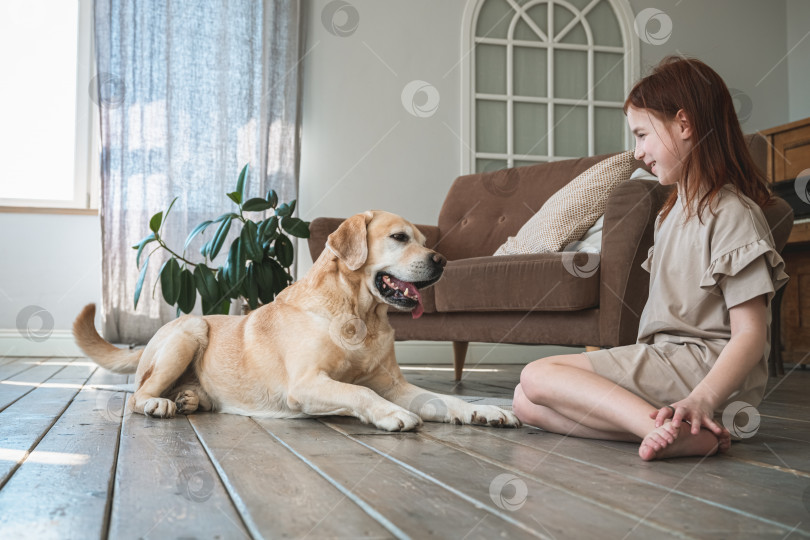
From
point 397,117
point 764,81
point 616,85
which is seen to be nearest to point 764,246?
point 397,117

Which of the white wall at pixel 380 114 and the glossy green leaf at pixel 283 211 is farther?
the white wall at pixel 380 114

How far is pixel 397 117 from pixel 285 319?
303cm

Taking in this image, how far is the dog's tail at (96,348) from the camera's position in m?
2.12

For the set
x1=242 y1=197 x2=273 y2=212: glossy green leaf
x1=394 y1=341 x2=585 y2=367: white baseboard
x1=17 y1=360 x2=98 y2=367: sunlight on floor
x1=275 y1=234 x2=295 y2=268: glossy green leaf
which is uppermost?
x1=242 y1=197 x2=273 y2=212: glossy green leaf

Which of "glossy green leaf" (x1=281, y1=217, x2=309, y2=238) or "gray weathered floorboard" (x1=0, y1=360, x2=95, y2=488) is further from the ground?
"glossy green leaf" (x1=281, y1=217, x2=309, y2=238)

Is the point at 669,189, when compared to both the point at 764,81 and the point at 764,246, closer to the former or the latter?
the point at 764,246

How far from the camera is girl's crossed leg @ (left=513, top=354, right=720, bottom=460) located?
1226 millimetres

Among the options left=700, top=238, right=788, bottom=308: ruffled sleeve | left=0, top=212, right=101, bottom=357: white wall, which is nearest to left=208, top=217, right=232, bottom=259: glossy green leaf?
left=0, top=212, right=101, bottom=357: white wall

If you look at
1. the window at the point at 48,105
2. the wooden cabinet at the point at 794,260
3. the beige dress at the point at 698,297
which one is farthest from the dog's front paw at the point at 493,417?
the window at the point at 48,105

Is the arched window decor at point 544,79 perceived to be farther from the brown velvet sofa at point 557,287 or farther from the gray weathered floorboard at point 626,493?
the gray weathered floorboard at point 626,493

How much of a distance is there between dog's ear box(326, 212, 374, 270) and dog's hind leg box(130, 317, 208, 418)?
20.6 inches

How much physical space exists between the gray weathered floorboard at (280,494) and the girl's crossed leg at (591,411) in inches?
22.6

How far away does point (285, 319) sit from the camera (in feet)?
6.29

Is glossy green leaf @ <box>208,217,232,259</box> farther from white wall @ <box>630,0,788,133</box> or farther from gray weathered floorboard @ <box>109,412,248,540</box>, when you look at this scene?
white wall @ <box>630,0,788,133</box>
